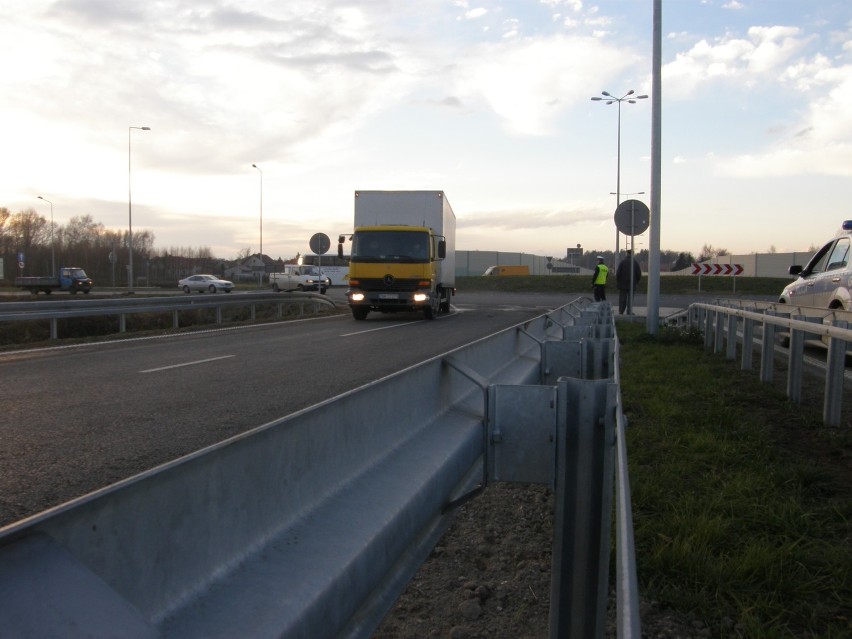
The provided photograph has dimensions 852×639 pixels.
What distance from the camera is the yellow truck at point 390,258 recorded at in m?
19.8

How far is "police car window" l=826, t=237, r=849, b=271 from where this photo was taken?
1123cm

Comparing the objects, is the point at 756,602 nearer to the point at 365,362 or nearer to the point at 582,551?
the point at 582,551

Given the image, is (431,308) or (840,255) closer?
(840,255)

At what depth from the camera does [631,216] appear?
622 inches

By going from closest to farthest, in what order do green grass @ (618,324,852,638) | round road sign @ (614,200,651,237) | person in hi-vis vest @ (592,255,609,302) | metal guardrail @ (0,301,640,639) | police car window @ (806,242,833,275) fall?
metal guardrail @ (0,301,640,639), green grass @ (618,324,852,638), police car window @ (806,242,833,275), round road sign @ (614,200,651,237), person in hi-vis vest @ (592,255,609,302)

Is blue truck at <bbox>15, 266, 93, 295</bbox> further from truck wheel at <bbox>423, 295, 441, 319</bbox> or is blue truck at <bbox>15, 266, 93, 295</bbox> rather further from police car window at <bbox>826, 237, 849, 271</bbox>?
police car window at <bbox>826, 237, 849, 271</bbox>

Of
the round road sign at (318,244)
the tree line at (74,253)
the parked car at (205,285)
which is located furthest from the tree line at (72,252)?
the round road sign at (318,244)

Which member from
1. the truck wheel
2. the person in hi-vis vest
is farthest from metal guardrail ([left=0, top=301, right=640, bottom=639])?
the person in hi-vis vest

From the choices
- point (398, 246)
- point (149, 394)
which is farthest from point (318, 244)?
point (149, 394)

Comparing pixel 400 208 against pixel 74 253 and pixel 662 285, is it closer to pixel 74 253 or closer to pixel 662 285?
pixel 662 285

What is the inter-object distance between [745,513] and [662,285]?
51.0 metres

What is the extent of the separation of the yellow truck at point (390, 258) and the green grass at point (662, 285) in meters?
31.2

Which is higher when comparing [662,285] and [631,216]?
[631,216]

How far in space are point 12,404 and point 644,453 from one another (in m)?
5.91
